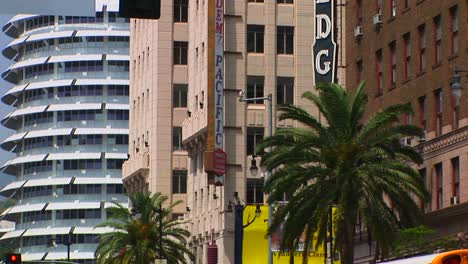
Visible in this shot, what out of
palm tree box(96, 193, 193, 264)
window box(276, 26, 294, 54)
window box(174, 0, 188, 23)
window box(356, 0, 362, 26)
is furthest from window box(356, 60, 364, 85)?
window box(174, 0, 188, 23)

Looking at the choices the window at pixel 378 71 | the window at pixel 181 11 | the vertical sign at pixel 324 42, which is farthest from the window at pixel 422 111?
the window at pixel 181 11

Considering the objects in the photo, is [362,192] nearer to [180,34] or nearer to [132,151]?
[180,34]

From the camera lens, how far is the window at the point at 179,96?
12175 cm

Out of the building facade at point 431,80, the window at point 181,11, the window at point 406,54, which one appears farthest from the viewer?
the window at point 181,11

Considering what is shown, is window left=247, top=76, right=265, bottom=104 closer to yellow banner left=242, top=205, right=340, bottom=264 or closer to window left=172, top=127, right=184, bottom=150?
yellow banner left=242, top=205, right=340, bottom=264

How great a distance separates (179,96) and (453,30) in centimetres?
5867

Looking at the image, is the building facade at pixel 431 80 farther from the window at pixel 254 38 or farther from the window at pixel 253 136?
the window at pixel 254 38

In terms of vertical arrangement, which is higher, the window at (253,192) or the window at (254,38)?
the window at (254,38)

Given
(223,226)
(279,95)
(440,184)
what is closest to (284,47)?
(279,95)

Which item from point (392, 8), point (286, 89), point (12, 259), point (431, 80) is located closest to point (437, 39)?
point (431, 80)

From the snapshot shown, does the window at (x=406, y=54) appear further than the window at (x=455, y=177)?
Yes

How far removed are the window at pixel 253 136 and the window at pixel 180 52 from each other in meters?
17.2

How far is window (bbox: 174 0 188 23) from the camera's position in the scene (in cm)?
12219

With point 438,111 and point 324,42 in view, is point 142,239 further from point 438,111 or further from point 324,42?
point 438,111
